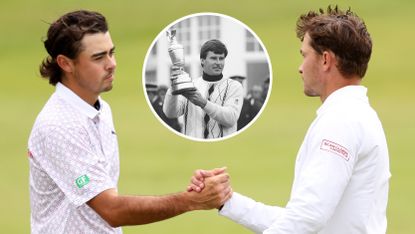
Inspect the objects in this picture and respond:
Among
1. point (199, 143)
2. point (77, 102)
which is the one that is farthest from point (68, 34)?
point (199, 143)

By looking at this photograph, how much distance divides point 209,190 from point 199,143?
12.7ft

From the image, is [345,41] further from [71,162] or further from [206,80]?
[206,80]

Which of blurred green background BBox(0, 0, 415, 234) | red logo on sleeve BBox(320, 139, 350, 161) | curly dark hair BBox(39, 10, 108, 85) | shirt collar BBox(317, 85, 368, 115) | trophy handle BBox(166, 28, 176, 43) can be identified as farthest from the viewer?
blurred green background BBox(0, 0, 415, 234)

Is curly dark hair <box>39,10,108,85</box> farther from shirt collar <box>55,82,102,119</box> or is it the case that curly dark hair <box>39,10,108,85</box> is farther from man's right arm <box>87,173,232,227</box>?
man's right arm <box>87,173,232,227</box>

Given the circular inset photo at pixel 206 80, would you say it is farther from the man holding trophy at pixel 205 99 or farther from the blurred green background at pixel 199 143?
the blurred green background at pixel 199 143

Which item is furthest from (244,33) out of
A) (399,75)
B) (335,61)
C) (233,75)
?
(335,61)

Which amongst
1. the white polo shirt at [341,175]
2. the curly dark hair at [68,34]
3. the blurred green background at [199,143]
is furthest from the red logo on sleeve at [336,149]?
the blurred green background at [199,143]

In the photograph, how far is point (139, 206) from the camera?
3541 mm

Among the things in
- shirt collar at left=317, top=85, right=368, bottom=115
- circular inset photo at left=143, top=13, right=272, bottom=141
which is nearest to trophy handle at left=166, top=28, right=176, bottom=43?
circular inset photo at left=143, top=13, right=272, bottom=141

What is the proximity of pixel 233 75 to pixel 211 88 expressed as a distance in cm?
76

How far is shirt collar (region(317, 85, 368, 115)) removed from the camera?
3.34m

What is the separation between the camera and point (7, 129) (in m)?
7.79

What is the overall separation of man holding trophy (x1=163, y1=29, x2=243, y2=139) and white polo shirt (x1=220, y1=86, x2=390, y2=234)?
150 centimetres

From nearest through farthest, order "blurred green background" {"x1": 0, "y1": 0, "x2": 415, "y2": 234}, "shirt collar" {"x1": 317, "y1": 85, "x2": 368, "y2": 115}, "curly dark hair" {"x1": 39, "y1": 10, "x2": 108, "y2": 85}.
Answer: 1. "shirt collar" {"x1": 317, "y1": 85, "x2": 368, "y2": 115}
2. "curly dark hair" {"x1": 39, "y1": 10, "x2": 108, "y2": 85}
3. "blurred green background" {"x1": 0, "y1": 0, "x2": 415, "y2": 234}
